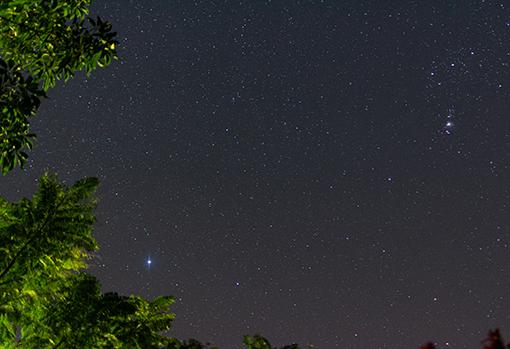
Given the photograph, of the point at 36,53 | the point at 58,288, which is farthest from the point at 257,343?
the point at 36,53

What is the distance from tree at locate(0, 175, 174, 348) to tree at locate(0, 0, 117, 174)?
14.1 feet

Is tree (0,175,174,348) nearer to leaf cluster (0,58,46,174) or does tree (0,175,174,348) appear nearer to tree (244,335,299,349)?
leaf cluster (0,58,46,174)

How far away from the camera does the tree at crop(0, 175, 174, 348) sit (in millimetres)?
8297

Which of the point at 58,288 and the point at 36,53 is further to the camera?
the point at 58,288

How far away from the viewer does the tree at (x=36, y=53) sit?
435 cm

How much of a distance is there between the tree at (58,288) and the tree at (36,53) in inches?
169

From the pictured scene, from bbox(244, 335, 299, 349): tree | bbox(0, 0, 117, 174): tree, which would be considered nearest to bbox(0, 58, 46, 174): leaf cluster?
bbox(0, 0, 117, 174): tree

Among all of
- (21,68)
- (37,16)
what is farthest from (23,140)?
(37,16)

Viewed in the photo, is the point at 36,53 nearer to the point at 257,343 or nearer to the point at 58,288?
the point at 58,288

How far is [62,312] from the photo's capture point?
867 cm

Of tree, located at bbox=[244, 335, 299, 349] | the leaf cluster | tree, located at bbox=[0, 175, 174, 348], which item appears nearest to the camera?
the leaf cluster

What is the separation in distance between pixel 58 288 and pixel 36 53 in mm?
5296

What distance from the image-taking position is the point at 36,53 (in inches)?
188

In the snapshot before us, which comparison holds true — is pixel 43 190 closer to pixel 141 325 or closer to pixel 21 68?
pixel 141 325
